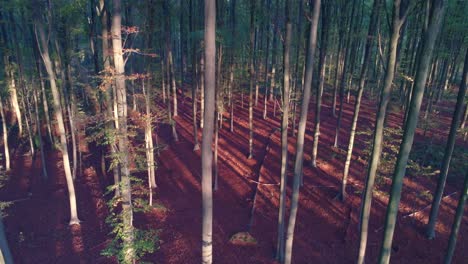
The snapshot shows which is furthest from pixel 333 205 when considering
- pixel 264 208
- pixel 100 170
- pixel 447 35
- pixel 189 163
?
pixel 447 35

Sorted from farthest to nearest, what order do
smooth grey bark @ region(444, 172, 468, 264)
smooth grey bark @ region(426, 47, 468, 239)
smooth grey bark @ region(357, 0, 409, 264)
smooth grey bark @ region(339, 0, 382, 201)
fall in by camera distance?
smooth grey bark @ region(339, 0, 382, 201)
smooth grey bark @ region(426, 47, 468, 239)
smooth grey bark @ region(444, 172, 468, 264)
smooth grey bark @ region(357, 0, 409, 264)

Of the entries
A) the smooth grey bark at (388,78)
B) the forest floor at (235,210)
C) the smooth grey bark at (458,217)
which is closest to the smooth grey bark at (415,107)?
the smooth grey bark at (388,78)

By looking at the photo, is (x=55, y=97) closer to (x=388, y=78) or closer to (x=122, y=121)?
(x=122, y=121)

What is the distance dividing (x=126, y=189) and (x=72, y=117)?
11.3 metres

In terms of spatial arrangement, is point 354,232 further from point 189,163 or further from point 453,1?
point 453,1

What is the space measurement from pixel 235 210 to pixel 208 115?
9.96 meters

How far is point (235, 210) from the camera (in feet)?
52.4

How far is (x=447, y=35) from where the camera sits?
2548 centimetres

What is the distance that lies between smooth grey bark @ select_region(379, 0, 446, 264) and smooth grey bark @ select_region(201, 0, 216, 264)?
191 inches

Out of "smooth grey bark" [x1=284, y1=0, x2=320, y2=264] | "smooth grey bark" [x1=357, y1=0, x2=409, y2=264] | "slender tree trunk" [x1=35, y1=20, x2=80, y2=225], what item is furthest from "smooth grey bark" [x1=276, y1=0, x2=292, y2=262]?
"slender tree trunk" [x1=35, y1=20, x2=80, y2=225]

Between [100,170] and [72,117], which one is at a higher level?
[72,117]

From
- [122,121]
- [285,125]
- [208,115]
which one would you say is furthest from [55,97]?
[285,125]

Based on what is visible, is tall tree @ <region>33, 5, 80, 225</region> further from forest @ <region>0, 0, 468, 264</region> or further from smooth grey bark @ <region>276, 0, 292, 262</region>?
smooth grey bark @ <region>276, 0, 292, 262</region>

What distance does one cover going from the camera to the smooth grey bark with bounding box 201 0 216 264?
22.2ft
